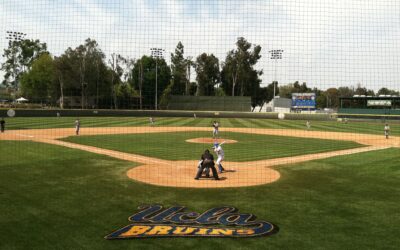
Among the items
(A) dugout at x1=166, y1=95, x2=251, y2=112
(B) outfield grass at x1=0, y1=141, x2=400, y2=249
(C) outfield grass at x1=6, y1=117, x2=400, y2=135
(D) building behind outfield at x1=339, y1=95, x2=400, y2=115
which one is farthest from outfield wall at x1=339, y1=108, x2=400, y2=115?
(B) outfield grass at x1=0, y1=141, x2=400, y2=249

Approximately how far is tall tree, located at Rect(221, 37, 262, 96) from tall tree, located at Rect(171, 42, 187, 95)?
9706mm

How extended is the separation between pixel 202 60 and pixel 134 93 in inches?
1017

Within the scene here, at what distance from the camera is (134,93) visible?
210 ft

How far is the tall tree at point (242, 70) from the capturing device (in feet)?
229

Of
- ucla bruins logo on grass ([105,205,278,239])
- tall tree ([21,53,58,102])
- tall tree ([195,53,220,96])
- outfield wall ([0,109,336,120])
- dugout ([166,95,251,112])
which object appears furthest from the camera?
tall tree ([195,53,220,96])

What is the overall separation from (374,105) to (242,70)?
1059 inches

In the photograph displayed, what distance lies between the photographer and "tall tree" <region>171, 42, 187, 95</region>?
79.5m

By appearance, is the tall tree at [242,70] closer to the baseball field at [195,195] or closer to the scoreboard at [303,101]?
the scoreboard at [303,101]

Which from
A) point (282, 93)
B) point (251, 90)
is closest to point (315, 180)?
point (251, 90)

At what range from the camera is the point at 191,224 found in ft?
25.9

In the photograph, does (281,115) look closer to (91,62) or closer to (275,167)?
(91,62)

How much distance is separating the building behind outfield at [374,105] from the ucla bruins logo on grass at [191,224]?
5285 cm

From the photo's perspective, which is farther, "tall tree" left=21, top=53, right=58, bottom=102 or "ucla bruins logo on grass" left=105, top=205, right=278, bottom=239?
"tall tree" left=21, top=53, right=58, bottom=102

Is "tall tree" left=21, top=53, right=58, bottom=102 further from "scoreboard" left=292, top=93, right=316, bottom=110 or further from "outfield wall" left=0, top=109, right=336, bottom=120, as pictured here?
"scoreboard" left=292, top=93, right=316, bottom=110
